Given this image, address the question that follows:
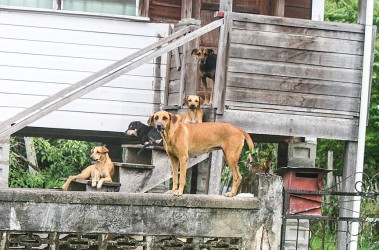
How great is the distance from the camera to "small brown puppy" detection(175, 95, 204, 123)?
13195 millimetres

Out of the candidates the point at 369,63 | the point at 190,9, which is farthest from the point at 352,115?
the point at 190,9

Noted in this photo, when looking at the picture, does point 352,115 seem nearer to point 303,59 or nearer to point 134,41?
point 303,59

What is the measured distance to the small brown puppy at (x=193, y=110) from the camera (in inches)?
520

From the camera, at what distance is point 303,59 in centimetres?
1397

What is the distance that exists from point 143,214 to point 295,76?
4.73 meters

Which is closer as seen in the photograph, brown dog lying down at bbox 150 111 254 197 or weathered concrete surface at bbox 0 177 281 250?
weathered concrete surface at bbox 0 177 281 250

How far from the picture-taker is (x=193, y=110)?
1330cm

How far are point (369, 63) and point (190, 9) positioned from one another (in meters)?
2.71

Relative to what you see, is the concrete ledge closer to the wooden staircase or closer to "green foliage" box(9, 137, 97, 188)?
the wooden staircase

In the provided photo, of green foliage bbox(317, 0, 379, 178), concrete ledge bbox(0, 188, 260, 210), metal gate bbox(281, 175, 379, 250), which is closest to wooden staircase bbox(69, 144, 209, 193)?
metal gate bbox(281, 175, 379, 250)

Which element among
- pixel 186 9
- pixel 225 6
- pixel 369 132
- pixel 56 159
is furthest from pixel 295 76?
pixel 56 159

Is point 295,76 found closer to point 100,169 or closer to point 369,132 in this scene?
point 100,169

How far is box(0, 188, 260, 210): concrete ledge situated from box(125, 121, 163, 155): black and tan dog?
334cm

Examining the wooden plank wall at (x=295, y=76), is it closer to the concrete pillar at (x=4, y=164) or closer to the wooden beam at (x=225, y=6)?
the wooden beam at (x=225, y=6)
